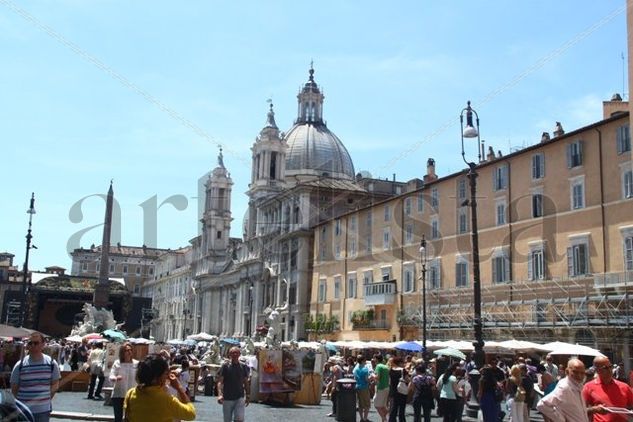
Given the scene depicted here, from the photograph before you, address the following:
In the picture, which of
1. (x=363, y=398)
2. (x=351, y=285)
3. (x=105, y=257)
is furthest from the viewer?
(x=351, y=285)

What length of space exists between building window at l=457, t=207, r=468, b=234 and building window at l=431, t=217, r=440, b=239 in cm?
229

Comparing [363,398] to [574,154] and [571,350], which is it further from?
[574,154]

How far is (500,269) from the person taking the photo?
3856 cm

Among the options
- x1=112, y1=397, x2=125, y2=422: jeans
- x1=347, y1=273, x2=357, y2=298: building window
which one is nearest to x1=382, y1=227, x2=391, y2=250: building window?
x1=347, y1=273, x2=357, y2=298: building window

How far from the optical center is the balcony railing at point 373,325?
49.1m

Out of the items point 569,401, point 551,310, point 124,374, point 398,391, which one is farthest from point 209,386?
point 569,401

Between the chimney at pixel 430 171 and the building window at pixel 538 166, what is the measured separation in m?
18.5

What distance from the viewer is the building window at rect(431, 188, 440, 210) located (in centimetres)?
4491

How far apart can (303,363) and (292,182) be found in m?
63.5

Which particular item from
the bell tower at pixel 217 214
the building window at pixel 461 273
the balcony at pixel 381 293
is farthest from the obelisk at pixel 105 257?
the bell tower at pixel 217 214

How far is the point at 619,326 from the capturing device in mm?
30391

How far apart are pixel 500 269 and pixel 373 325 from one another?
1399 centimetres

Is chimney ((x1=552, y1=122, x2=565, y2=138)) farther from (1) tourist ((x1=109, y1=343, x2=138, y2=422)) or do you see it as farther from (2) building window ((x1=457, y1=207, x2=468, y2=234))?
(1) tourist ((x1=109, y1=343, x2=138, y2=422))

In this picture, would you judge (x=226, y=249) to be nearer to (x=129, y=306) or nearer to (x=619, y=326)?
(x=129, y=306)
